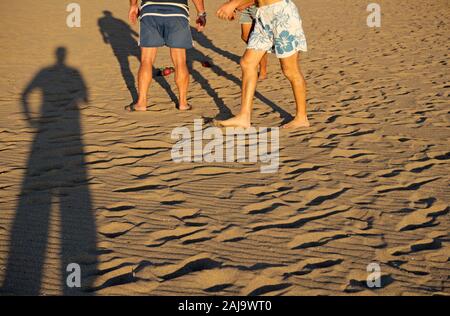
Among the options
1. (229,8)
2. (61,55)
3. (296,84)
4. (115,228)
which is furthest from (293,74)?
(61,55)

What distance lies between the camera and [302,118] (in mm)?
5441

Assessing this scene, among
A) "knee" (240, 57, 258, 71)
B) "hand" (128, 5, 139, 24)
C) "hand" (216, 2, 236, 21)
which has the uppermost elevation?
"hand" (128, 5, 139, 24)

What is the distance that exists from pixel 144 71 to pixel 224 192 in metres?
2.55

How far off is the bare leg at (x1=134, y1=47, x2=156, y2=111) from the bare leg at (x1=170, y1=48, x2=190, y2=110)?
0.81 feet

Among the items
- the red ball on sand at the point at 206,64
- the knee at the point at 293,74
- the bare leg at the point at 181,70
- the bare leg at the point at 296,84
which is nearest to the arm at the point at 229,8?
the bare leg at the point at 296,84

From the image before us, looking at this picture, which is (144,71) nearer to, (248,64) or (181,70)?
(181,70)

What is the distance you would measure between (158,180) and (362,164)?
1799 millimetres

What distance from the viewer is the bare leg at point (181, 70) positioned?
5898mm

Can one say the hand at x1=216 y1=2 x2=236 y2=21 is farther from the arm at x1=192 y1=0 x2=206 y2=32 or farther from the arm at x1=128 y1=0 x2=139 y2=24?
the arm at x1=128 y1=0 x2=139 y2=24

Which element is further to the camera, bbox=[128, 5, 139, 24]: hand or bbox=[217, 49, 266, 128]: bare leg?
bbox=[128, 5, 139, 24]: hand

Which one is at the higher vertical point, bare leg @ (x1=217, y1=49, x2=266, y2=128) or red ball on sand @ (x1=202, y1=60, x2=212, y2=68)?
red ball on sand @ (x1=202, y1=60, x2=212, y2=68)

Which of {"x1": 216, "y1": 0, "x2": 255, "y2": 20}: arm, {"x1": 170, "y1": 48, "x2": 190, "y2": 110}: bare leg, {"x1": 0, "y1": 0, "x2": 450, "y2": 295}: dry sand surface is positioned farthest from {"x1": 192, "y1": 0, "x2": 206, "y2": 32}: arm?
{"x1": 0, "y1": 0, "x2": 450, "y2": 295}: dry sand surface

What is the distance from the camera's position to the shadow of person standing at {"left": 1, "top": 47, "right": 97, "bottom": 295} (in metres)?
2.92

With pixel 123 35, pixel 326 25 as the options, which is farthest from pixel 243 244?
pixel 326 25
